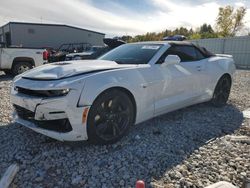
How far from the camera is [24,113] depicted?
11.5 feet

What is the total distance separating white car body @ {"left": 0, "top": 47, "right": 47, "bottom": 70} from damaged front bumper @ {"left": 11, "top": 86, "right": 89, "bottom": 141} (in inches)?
310

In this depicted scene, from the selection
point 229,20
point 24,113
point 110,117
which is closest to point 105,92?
point 110,117

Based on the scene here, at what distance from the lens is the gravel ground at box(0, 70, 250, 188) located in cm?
276

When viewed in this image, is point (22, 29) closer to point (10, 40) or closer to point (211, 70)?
point (10, 40)

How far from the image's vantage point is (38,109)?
313 cm

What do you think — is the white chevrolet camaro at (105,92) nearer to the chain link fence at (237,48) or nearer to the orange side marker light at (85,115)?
the orange side marker light at (85,115)

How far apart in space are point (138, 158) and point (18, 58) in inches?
351

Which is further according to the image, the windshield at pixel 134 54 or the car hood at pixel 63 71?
the windshield at pixel 134 54

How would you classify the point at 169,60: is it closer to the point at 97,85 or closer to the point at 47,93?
the point at 97,85

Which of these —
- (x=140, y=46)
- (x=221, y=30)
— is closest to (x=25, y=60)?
(x=140, y=46)

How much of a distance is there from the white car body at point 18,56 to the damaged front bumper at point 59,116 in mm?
7883

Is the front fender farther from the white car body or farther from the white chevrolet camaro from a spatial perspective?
the white car body

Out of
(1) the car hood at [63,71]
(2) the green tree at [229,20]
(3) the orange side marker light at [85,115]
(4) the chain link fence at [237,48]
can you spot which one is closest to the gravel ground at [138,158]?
(3) the orange side marker light at [85,115]

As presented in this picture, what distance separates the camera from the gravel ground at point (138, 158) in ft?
9.07
